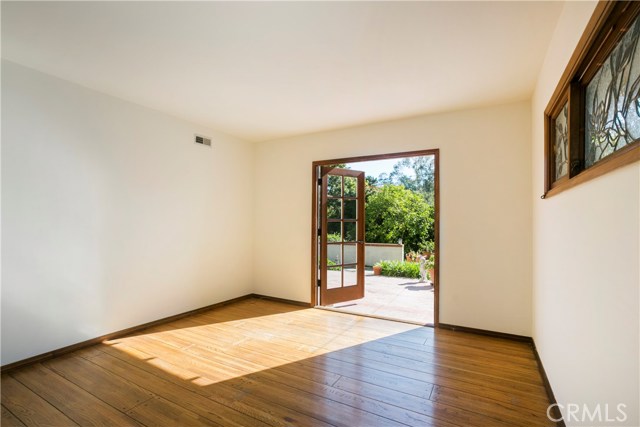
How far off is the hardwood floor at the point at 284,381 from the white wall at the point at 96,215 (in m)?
0.42

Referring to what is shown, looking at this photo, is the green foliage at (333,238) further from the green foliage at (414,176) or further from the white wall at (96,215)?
the green foliage at (414,176)

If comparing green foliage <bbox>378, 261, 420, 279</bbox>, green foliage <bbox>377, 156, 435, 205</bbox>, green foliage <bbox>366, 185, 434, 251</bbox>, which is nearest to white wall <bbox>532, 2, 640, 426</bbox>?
green foliage <bbox>378, 261, 420, 279</bbox>

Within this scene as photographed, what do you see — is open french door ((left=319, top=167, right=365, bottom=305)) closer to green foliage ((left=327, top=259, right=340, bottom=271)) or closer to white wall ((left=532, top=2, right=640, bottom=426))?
green foliage ((left=327, top=259, right=340, bottom=271))

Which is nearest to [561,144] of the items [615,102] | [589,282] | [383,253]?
[615,102]

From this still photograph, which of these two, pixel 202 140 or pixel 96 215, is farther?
pixel 202 140

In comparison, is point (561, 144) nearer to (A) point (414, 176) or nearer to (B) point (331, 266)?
(B) point (331, 266)

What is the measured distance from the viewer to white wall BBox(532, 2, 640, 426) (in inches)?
40.0

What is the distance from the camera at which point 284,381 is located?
2326mm

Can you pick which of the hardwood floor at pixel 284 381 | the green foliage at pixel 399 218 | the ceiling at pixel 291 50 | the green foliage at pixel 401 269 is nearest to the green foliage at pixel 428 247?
the green foliage at pixel 399 218

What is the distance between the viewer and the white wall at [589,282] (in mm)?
1017

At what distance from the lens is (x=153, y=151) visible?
352 cm

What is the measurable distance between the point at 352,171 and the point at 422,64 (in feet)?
7.73

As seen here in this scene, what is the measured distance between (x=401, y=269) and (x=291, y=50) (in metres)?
6.27

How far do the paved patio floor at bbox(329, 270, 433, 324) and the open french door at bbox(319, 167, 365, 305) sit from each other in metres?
0.26
